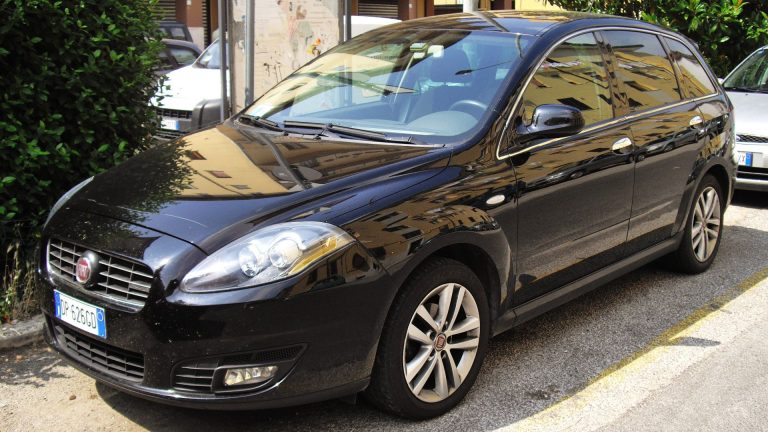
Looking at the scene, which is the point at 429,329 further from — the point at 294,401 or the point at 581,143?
the point at 581,143

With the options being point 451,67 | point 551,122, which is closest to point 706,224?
point 551,122

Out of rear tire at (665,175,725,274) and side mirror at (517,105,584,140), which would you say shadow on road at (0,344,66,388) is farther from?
rear tire at (665,175,725,274)

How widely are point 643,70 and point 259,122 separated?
237 centimetres

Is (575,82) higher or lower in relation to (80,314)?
higher

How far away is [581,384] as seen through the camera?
13.6 ft

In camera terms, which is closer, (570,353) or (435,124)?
(435,124)

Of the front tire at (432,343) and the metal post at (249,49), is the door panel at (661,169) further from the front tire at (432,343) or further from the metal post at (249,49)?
the metal post at (249,49)

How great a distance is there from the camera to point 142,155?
14.3 ft

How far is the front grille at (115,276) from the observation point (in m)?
3.24

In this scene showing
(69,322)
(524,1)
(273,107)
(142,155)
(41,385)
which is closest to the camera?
(69,322)

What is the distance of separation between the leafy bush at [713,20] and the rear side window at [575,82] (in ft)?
24.4

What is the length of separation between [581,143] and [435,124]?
842mm

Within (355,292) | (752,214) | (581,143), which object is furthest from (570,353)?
(752,214)

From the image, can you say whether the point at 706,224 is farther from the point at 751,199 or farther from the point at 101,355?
the point at 101,355
